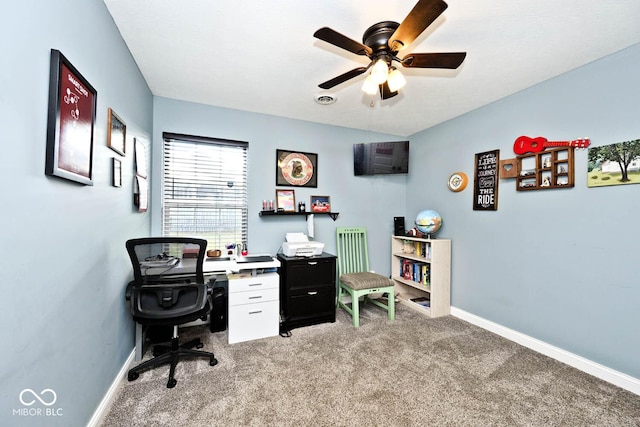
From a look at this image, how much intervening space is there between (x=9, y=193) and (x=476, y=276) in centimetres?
357

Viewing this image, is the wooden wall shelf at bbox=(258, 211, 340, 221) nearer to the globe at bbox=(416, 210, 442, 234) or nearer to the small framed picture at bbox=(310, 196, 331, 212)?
the small framed picture at bbox=(310, 196, 331, 212)

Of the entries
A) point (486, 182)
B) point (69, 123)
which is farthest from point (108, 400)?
point (486, 182)

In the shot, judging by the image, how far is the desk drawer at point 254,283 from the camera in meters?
2.46

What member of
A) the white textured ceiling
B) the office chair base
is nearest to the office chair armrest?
the office chair base

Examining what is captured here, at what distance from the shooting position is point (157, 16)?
1.64 metres

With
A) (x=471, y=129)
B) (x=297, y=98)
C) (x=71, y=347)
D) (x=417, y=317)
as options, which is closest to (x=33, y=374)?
(x=71, y=347)

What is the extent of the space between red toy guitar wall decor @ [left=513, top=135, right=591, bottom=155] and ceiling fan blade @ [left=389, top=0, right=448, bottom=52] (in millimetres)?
1723

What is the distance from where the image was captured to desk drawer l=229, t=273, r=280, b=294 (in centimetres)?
246

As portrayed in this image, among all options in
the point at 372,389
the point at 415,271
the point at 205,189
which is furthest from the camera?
the point at 415,271

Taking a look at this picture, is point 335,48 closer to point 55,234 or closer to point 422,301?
point 55,234

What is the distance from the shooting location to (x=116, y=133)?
173 centimetres

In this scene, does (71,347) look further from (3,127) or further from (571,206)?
(571,206)

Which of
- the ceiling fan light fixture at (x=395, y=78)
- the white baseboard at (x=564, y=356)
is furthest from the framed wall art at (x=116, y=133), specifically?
the white baseboard at (x=564, y=356)

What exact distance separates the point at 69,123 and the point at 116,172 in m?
0.66
